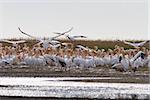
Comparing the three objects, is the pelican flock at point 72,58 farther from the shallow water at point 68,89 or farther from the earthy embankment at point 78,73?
the shallow water at point 68,89

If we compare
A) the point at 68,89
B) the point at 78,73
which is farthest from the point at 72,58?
the point at 68,89

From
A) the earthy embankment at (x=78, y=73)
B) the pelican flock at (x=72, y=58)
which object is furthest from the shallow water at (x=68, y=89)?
the pelican flock at (x=72, y=58)

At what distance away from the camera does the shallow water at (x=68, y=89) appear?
1441 cm

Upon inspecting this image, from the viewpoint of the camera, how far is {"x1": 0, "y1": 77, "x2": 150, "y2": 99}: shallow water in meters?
14.4

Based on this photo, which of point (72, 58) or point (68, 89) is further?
point (72, 58)

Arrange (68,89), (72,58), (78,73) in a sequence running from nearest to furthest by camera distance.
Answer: (68,89) < (78,73) < (72,58)

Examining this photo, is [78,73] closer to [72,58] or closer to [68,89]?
[72,58]

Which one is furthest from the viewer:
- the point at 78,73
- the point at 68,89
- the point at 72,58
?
the point at 72,58

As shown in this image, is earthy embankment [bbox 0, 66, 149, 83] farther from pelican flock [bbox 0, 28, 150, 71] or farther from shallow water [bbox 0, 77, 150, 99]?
shallow water [bbox 0, 77, 150, 99]

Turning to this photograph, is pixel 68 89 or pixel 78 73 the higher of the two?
pixel 68 89

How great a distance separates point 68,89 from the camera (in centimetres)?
1548

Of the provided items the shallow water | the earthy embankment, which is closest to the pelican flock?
the earthy embankment

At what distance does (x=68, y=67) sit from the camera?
75.6ft

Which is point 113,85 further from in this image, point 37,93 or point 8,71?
point 8,71
